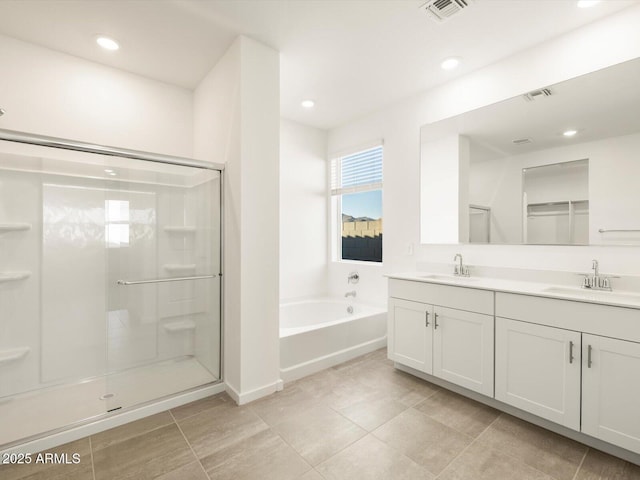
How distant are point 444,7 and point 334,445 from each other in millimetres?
2747

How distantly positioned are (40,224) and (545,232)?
12.7ft

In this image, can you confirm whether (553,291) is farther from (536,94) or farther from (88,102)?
(88,102)

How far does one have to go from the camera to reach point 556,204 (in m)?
2.34

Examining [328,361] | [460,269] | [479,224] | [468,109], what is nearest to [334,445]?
[328,361]

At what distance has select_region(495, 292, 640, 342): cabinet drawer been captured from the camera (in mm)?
1613

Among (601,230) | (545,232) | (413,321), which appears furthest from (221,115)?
(601,230)

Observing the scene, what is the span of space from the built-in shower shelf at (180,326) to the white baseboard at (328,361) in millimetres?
834

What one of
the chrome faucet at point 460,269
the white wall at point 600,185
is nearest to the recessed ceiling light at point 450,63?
the white wall at point 600,185

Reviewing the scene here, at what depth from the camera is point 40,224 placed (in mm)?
2412

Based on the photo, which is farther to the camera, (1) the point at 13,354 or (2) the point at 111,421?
(1) the point at 13,354

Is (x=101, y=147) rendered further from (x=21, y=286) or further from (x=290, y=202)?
(x=290, y=202)

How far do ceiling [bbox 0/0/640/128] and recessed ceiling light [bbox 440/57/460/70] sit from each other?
50 millimetres

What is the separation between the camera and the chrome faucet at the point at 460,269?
277cm

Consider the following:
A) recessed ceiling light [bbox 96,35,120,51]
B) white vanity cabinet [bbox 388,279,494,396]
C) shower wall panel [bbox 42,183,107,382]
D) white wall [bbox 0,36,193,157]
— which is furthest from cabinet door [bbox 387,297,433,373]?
recessed ceiling light [bbox 96,35,120,51]
